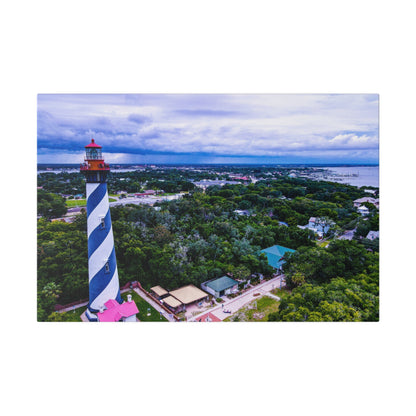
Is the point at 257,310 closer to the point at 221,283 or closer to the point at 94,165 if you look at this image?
the point at 221,283

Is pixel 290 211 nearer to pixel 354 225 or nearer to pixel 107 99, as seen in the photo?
pixel 354 225

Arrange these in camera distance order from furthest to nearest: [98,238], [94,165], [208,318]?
[208,318] < [98,238] < [94,165]

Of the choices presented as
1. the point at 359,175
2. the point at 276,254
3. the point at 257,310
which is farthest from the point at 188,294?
the point at 359,175

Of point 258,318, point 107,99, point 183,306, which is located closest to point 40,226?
point 107,99

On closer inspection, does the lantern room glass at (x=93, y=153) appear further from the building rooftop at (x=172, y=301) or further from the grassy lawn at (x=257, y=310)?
the grassy lawn at (x=257, y=310)

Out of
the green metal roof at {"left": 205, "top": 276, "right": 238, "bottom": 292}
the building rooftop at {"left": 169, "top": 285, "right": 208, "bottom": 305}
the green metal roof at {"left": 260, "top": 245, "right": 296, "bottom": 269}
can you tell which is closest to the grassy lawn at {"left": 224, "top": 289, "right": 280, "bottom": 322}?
the green metal roof at {"left": 205, "top": 276, "right": 238, "bottom": 292}

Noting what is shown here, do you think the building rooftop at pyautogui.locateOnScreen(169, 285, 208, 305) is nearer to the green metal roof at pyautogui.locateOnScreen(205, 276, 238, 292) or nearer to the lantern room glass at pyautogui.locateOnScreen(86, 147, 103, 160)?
the green metal roof at pyautogui.locateOnScreen(205, 276, 238, 292)
